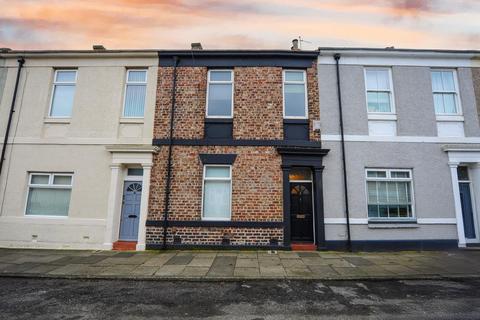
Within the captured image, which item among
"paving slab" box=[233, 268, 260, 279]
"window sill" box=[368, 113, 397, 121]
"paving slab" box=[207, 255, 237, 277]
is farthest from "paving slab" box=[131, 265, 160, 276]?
"window sill" box=[368, 113, 397, 121]

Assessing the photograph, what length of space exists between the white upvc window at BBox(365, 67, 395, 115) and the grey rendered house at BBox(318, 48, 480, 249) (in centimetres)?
4

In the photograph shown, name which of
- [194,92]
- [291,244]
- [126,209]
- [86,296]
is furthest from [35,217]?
[291,244]

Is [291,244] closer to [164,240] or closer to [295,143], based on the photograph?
[295,143]

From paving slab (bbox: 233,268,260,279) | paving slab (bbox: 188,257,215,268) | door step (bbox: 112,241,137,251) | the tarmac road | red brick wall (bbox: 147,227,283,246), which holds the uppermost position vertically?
red brick wall (bbox: 147,227,283,246)

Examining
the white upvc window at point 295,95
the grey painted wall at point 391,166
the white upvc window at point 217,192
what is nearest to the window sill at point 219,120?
the white upvc window at point 217,192

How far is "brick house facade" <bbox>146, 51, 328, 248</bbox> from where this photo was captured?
29.3 feet

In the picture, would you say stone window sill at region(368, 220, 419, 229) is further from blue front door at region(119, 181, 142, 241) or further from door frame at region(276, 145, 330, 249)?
blue front door at region(119, 181, 142, 241)

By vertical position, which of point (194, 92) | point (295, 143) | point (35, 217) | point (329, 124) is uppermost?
point (194, 92)

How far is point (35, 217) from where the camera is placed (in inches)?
366

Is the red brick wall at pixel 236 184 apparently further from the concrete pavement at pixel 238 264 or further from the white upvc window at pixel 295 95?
the white upvc window at pixel 295 95

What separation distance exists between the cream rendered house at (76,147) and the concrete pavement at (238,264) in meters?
1.10

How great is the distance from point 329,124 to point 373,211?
11.6 ft

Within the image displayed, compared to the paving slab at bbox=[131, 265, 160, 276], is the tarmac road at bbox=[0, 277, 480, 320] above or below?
below

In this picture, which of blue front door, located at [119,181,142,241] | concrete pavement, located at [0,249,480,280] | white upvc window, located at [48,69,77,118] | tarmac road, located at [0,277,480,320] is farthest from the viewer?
white upvc window, located at [48,69,77,118]
